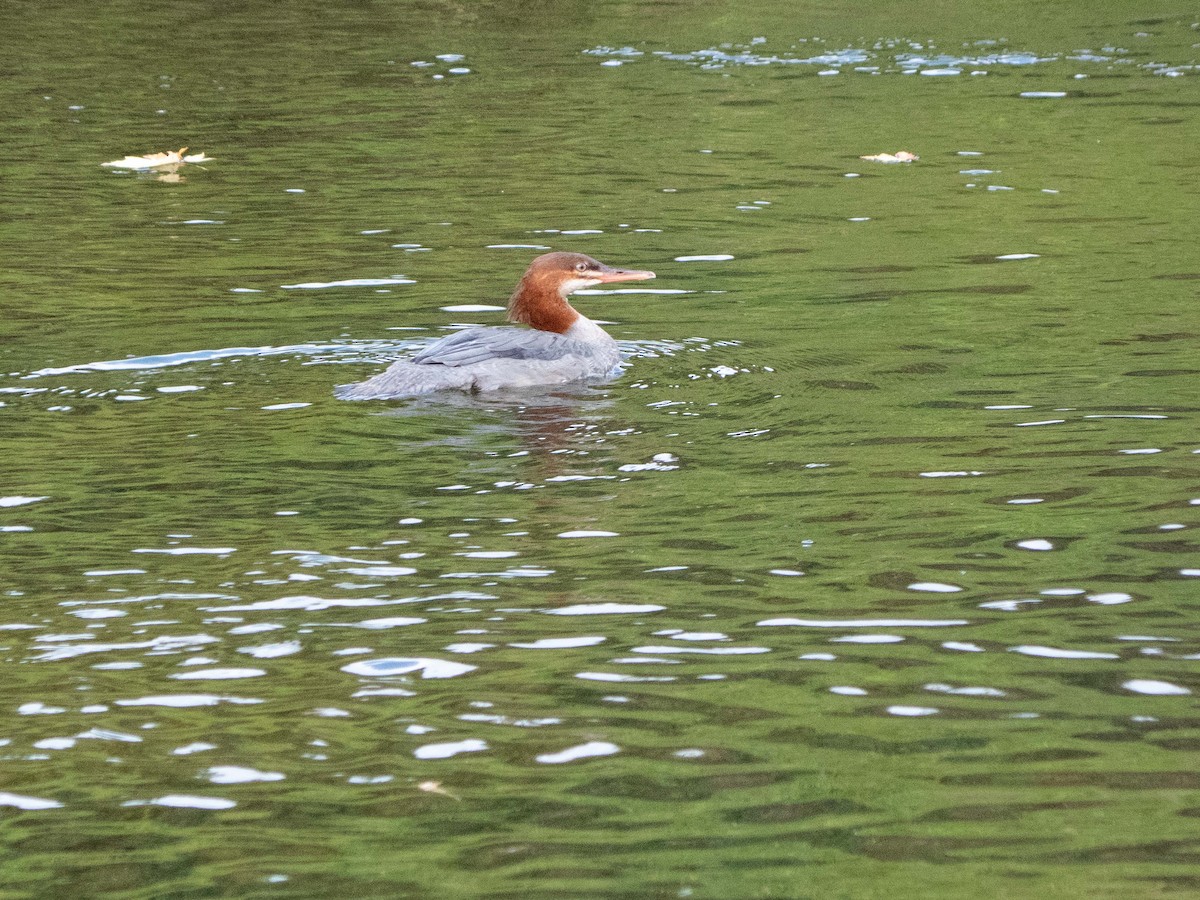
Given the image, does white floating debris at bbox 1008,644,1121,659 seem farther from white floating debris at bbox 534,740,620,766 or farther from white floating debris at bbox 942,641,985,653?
white floating debris at bbox 534,740,620,766

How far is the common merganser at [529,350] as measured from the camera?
36.5 feet

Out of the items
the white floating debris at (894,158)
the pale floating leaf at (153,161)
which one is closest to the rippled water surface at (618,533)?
the white floating debris at (894,158)

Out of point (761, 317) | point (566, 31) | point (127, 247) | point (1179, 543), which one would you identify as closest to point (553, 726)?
point (1179, 543)

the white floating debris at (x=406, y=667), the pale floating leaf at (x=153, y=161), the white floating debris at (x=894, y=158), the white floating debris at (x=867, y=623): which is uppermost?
the pale floating leaf at (x=153, y=161)

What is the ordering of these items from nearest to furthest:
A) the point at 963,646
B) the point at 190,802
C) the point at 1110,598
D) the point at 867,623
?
the point at 190,802, the point at 963,646, the point at 867,623, the point at 1110,598

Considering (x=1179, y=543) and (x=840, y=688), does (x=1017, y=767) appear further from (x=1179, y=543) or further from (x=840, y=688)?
(x=1179, y=543)

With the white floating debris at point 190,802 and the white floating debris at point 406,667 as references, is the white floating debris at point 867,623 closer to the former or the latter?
the white floating debris at point 406,667

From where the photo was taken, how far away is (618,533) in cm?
810

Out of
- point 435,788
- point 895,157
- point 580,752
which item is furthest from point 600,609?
point 895,157

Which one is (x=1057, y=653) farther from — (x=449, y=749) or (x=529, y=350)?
(x=529, y=350)

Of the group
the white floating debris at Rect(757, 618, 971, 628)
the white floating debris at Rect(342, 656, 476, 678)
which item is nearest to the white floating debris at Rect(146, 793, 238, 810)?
the white floating debris at Rect(342, 656, 476, 678)

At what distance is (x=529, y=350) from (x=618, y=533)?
378cm

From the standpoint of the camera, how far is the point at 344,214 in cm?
1703

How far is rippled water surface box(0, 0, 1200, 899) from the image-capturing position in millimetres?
5301
